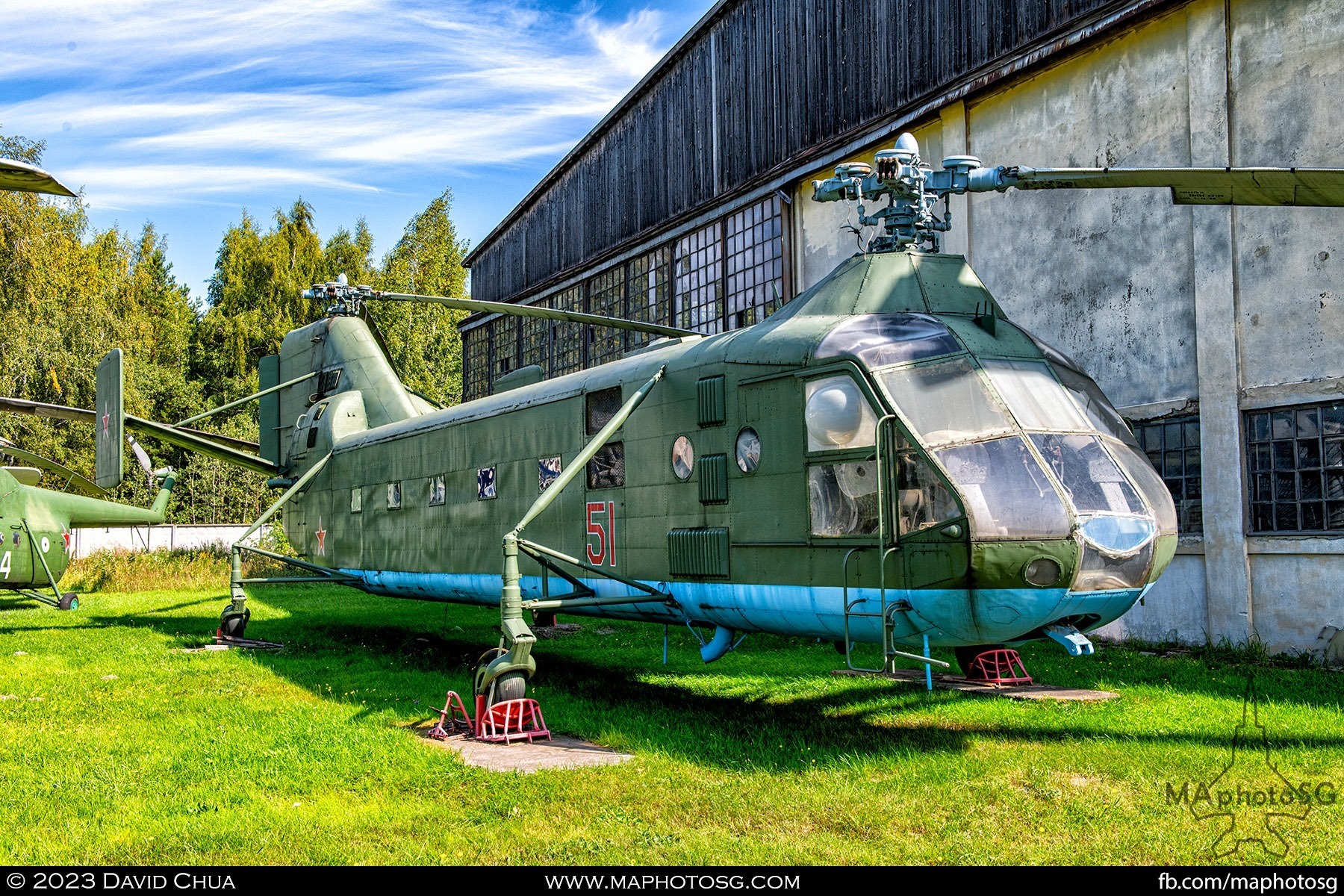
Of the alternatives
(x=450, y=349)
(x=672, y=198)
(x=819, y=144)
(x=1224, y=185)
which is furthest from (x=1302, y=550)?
(x=450, y=349)

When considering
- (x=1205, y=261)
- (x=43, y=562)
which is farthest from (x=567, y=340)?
(x=1205, y=261)

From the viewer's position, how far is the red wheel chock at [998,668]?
35.2 ft

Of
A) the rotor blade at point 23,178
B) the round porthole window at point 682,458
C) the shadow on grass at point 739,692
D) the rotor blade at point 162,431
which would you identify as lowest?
the shadow on grass at point 739,692

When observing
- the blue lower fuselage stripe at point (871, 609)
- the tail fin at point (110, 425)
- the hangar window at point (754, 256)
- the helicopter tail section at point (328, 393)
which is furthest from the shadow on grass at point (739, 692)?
the hangar window at point (754, 256)

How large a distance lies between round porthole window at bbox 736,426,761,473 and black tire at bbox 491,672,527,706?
255 centimetres

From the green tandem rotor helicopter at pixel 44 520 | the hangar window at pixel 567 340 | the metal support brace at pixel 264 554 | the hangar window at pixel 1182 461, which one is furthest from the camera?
the hangar window at pixel 567 340

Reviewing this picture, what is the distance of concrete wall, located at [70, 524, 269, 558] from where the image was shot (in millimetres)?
35188

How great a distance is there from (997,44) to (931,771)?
39.0 ft

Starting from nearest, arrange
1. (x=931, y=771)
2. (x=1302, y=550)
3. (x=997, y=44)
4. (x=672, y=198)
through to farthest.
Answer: (x=931, y=771)
(x=1302, y=550)
(x=997, y=44)
(x=672, y=198)

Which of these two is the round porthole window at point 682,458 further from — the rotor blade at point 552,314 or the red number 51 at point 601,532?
the rotor blade at point 552,314

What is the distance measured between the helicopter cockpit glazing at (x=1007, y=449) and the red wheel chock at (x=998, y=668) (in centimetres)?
340

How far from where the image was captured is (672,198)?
22844mm

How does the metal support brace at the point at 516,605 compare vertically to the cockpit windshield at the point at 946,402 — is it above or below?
below
